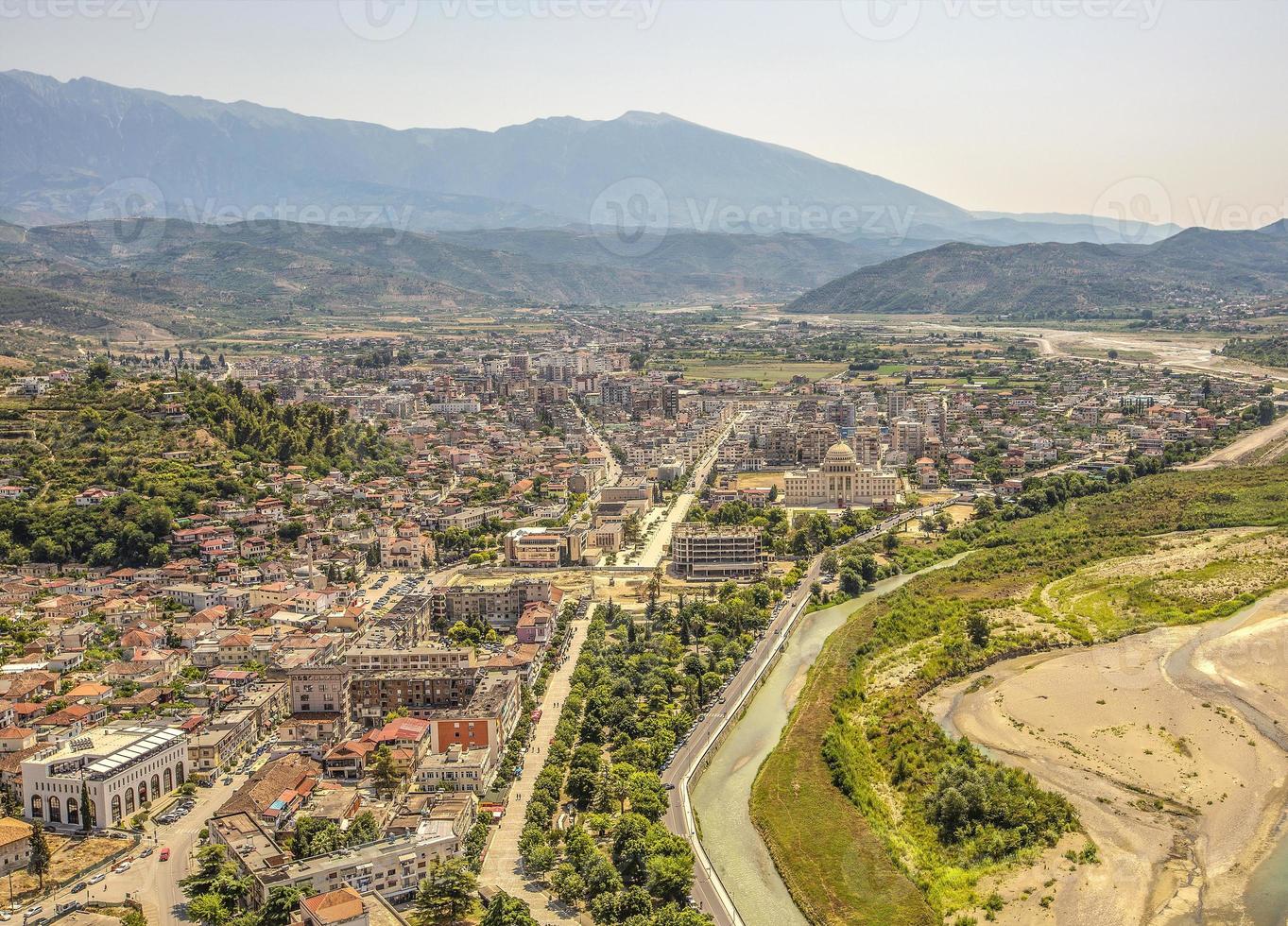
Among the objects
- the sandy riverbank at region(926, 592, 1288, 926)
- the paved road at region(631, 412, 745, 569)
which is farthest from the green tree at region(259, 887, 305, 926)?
the paved road at region(631, 412, 745, 569)

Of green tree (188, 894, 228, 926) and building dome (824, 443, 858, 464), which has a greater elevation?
building dome (824, 443, 858, 464)

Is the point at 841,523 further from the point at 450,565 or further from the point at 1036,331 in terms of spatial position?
the point at 1036,331

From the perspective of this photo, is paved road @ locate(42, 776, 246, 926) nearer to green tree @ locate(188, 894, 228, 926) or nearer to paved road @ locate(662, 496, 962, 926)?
green tree @ locate(188, 894, 228, 926)

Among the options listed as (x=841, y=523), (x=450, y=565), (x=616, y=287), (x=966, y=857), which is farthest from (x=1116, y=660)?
(x=616, y=287)

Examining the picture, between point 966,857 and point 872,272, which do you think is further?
point 872,272

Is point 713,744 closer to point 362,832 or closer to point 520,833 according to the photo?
point 520,833

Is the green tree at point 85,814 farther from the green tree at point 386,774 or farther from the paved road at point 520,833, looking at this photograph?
the paved road at point 520,833

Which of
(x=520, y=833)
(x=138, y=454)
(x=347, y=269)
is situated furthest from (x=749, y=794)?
(x=347, y=269)
